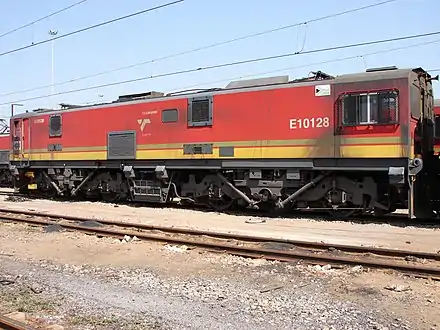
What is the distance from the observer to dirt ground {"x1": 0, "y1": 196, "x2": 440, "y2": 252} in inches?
427

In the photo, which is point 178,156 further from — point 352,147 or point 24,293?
point 24,293

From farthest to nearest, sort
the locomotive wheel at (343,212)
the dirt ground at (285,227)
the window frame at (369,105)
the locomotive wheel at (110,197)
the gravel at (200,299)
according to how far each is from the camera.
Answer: the locomotive wheel at (110,197), the locomotive wheel at (343,212), the window frame at (369,105), the dirt ground at (285,227), the gravel at (200,299)

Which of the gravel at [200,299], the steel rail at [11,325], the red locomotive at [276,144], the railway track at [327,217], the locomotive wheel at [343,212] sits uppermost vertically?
the red locomotive at [276,144]

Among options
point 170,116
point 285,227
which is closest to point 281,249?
point 285,227

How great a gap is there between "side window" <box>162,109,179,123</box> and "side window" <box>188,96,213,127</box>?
575 millimetres

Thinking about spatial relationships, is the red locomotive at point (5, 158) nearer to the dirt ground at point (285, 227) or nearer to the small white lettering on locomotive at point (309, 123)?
Result: the dirt ground at point (285, 227)

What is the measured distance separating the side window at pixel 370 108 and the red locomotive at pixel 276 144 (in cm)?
3

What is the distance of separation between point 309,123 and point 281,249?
523 cm

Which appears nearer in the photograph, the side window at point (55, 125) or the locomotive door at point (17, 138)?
the side window at point (55, 125)

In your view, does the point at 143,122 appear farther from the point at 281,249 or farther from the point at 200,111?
the point at 281,249

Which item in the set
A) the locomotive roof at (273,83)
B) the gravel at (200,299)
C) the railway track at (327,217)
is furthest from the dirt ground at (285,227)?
the locomotive roof at (273,83)

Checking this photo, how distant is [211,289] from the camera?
7.12 metres

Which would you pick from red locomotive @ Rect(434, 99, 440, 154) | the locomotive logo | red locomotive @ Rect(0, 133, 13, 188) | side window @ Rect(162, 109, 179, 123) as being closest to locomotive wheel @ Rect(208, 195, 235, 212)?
side window @ Rect(162, 109, 179, 123)

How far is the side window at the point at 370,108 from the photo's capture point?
12711mm
